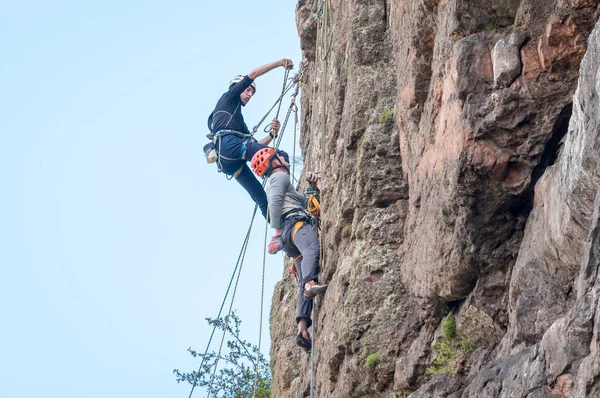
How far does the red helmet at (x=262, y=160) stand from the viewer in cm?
1181

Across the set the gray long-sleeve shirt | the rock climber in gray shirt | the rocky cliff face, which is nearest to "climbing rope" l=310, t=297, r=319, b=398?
the rocky cliff face

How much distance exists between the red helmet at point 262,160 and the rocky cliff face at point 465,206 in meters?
1.40

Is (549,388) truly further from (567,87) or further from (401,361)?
(401,361)

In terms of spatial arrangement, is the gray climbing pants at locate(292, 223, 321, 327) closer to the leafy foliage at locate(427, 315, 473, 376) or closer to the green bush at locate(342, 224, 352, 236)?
the green bush at locate(342, 224, 352, 236)

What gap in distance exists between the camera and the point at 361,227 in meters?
9.28

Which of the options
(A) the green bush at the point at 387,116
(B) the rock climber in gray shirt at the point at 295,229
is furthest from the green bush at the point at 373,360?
(A) the green bush at the point at 387,116

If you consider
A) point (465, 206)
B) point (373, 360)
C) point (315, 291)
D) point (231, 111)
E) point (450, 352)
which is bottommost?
point (450, 352)

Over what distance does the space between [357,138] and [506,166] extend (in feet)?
10.7

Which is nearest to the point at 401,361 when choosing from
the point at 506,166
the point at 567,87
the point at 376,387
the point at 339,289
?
the point at 376,387

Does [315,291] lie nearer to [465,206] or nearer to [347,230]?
[347,230]

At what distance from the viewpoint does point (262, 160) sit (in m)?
11.9

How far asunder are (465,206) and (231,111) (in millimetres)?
6301

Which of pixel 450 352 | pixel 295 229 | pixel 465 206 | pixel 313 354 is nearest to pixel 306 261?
pixel 295 229

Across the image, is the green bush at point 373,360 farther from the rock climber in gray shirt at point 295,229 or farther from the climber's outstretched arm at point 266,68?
the climber's outstretched arm at point 266,68
